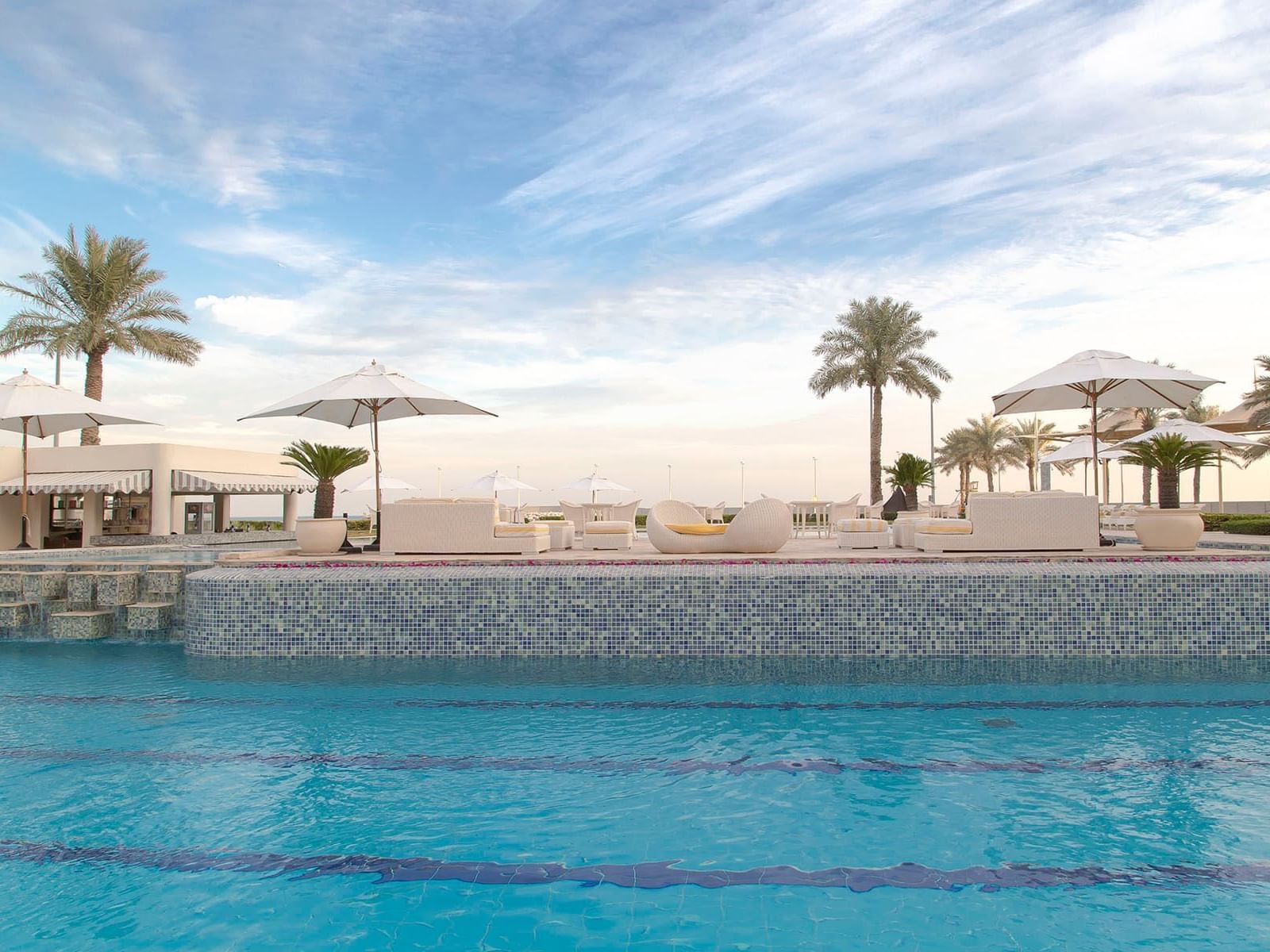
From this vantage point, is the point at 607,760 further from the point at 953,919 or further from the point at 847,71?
the point at 847,71

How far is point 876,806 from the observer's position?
14.2 feet

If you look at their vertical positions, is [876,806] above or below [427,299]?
below

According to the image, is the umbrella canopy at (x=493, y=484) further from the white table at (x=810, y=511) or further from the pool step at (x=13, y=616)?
the pool step at (x=13, y=616)

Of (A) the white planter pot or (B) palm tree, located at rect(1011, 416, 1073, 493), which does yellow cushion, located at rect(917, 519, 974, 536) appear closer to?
(A) the white planter pot

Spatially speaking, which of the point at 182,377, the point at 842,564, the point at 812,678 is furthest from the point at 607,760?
the point at 182,377

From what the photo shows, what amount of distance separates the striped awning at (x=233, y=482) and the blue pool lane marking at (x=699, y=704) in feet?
56.0

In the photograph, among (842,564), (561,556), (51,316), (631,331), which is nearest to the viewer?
(842,564)

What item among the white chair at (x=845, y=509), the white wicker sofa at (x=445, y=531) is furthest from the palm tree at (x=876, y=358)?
the white wicker sofa at (x=445, y=531)

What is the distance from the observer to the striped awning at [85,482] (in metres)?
23.1

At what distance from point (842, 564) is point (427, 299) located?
13037 millimetres

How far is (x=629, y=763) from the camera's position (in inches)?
201

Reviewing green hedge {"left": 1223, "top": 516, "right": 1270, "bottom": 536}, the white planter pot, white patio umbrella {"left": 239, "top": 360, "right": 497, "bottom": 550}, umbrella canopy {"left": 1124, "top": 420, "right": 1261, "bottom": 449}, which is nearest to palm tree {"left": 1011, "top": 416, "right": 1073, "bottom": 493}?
green hedge {"left": 1223, "top": 516, "right": 1270, "bottom": 536}

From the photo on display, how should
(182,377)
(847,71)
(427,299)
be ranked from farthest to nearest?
1. (182,377)
2. (427,299)
3. (847,71)

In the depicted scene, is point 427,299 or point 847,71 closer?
point 847,71
